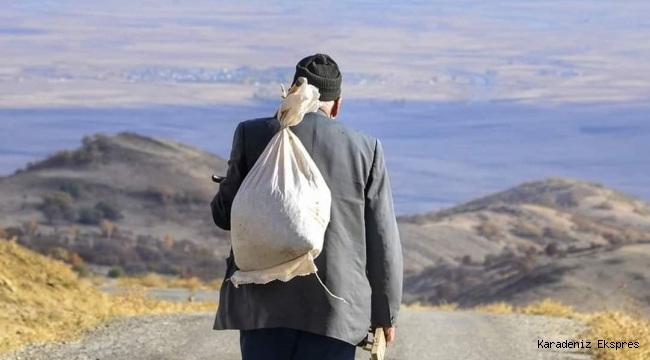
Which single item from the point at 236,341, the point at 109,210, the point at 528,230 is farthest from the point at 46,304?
the point at 528,230

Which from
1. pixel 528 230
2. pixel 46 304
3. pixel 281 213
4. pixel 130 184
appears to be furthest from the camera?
pixel 130 184

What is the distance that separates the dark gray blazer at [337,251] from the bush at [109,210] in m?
60.1

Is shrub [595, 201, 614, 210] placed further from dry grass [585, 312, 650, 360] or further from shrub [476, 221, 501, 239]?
dry grass [585, 312, 650, 360]

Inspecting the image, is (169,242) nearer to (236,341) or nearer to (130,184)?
(130,184)

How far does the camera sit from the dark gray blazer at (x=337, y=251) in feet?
17.5

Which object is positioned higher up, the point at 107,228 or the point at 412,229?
the point at 107,228

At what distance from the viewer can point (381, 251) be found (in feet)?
18.1

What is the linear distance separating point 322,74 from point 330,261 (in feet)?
2.59

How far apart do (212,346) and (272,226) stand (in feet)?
19.2

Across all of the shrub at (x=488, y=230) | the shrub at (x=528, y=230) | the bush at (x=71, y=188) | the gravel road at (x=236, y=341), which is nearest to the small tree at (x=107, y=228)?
the bush at (x=71, y=188)

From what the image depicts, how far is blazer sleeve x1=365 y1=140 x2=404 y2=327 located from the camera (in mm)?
5512

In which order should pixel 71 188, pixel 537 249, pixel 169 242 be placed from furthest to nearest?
pixel 71 188 < pixel 537 249 < pixel 169 242

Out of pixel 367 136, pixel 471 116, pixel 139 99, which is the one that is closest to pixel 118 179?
pixel 367 136

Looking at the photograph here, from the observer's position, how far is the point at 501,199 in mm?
89125
